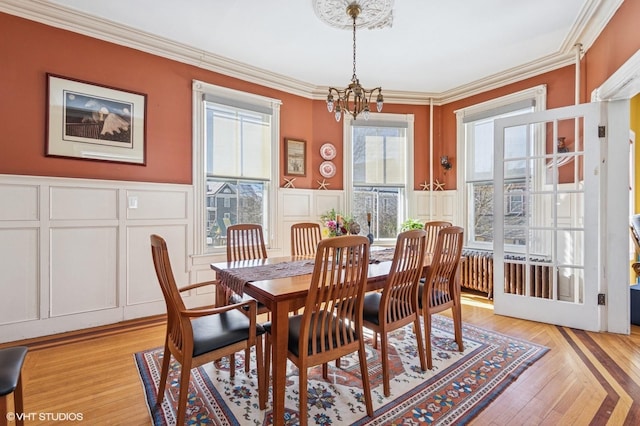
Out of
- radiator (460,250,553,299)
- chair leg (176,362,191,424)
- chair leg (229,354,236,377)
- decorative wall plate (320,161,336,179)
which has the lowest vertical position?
chair leg (229,354,236,377)

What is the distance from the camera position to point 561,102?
355cm

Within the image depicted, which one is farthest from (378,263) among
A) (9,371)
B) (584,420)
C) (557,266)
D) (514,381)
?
(9,371)

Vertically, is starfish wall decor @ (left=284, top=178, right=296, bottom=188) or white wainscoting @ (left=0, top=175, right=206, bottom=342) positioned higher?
starfish wall decor @ (left=284, top=178, right=296, bottom=188)

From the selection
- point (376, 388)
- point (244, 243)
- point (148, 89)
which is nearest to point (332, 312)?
point (376, 388)

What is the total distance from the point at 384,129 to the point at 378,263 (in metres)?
2.83

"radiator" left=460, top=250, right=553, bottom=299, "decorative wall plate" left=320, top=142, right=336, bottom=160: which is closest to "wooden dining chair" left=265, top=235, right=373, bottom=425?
"radiator" left=460, top=250, right=553, bottom=299

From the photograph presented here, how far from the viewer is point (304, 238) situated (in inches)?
127

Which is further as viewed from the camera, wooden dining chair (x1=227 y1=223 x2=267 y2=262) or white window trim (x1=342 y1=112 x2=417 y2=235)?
white window trim (x1=342 y1=112 x2=417 y2=235)

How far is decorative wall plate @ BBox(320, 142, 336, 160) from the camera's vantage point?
14.7 ft

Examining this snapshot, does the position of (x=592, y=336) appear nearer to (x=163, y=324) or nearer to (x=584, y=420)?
(x=584, y=420)

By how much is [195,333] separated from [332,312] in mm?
776

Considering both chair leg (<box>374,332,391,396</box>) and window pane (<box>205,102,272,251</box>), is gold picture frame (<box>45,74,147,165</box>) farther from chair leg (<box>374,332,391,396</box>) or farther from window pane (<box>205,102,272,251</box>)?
chair leg (<box>374,332,391,396</box>)

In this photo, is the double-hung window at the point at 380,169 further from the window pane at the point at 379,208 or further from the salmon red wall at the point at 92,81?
the salmon red wall at the point at 92,81

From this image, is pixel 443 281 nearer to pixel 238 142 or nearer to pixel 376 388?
pixel 376 388
